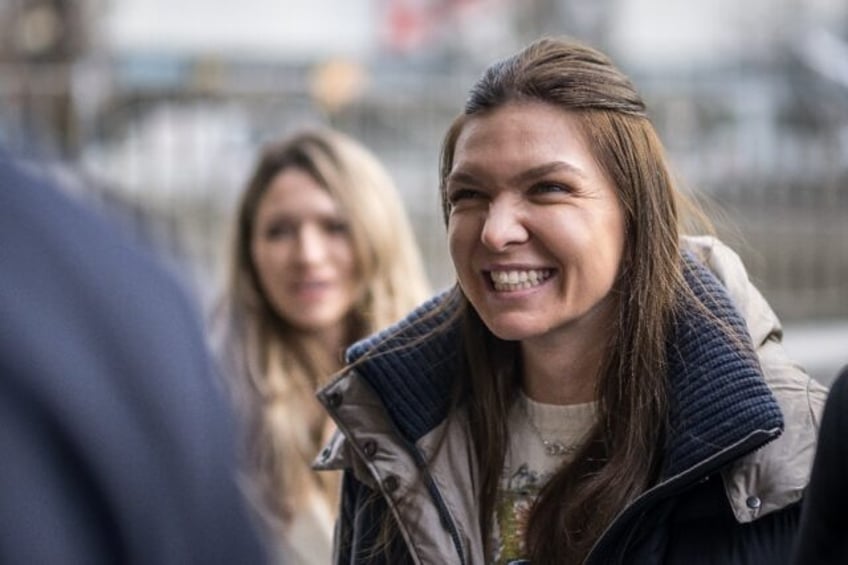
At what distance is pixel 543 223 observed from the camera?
2021 millimetres

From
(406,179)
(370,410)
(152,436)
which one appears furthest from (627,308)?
(406,179)

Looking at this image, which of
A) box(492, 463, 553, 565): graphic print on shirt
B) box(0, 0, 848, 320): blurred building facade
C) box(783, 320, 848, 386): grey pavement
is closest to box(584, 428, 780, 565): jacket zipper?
box(492, 463, 553, 565): graphic print on shirt

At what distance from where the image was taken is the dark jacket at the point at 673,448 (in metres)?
1.85

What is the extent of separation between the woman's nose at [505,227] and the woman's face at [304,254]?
1.51 m

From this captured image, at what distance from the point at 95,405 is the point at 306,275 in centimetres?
271

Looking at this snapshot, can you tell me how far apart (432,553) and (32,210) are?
1.30 m

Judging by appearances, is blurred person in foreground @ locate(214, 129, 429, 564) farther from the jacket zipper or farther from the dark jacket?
the jacket zipper

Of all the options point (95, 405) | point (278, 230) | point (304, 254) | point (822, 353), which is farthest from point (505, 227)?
point (822, 353)

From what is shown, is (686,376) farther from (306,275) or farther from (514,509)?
(306,275)

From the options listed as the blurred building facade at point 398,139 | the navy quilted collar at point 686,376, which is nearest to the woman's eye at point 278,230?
the navy quilted collar at point 686,376

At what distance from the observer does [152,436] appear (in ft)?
2.74

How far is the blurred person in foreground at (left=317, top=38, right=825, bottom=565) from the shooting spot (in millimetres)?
1881

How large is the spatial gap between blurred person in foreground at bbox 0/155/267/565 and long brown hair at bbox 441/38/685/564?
1154 millimetres

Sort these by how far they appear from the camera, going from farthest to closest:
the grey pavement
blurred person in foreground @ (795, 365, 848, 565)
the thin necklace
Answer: the grey pavement, the thin necklace, blurred person in foreground @ (795, 365, 848, 565)
